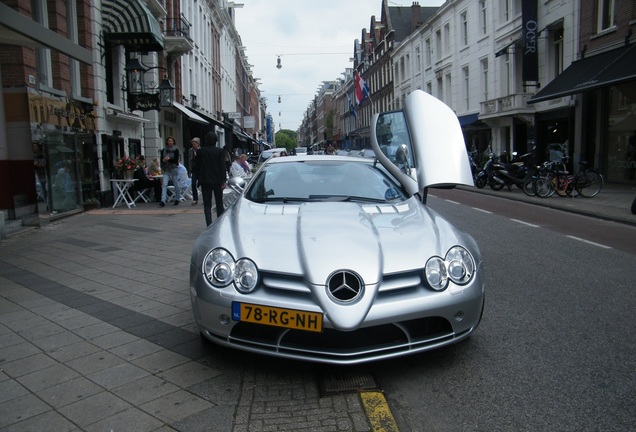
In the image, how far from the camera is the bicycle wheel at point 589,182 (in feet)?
50.4

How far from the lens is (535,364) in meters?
3.50

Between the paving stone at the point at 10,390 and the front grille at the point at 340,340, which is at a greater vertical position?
the front grille at the point at 340,340

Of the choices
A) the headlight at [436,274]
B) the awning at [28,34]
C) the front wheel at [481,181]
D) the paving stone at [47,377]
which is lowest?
the paving stone at [47,377]

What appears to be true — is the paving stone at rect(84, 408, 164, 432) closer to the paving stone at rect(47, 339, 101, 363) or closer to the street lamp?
the paving stone at rect(47, 339, 101, 363)

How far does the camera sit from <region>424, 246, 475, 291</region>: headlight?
3289 mm

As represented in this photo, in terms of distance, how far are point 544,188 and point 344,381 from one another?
48.0 ft

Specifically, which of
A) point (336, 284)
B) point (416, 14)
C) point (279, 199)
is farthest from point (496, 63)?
point (336, 284)

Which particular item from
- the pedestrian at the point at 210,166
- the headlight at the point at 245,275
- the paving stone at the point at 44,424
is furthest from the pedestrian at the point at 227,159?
the paving stone at the point at 44,424

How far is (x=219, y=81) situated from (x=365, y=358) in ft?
136

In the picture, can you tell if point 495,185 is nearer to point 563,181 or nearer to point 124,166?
point 563,181

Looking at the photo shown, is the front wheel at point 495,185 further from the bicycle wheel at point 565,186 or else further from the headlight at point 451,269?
the headlight at point 451,269

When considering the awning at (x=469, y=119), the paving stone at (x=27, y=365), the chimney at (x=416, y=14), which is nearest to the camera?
the paving stone at (x=27, y=365)

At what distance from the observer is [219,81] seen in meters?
42.1

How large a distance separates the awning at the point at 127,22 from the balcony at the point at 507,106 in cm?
1737
